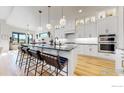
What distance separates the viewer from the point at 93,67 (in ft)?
6.13

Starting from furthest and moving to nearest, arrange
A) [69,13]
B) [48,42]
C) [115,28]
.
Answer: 1. [48,42]
2. [69,13]
3. [115,28]

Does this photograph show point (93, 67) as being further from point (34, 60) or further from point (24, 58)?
point (24, 58)

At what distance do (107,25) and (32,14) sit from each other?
119 centimetres

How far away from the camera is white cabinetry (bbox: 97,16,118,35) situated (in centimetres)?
165

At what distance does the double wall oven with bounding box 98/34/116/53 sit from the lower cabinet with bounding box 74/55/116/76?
165 mm

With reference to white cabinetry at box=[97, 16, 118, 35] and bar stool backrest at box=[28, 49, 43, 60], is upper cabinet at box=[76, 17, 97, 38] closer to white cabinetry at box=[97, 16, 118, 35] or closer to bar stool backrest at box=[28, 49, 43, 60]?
white cabinetry at box=[97, 16, 118, 35]

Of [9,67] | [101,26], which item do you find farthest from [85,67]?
[9,67]

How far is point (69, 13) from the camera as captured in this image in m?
1.83

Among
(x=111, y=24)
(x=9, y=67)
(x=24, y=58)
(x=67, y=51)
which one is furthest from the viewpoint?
(x=24, y=58)

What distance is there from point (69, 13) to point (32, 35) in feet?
2.31

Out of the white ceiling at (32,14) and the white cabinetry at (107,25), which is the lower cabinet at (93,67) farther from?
the white ceiling at (32,14)

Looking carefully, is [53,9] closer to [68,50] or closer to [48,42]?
[48,42]
